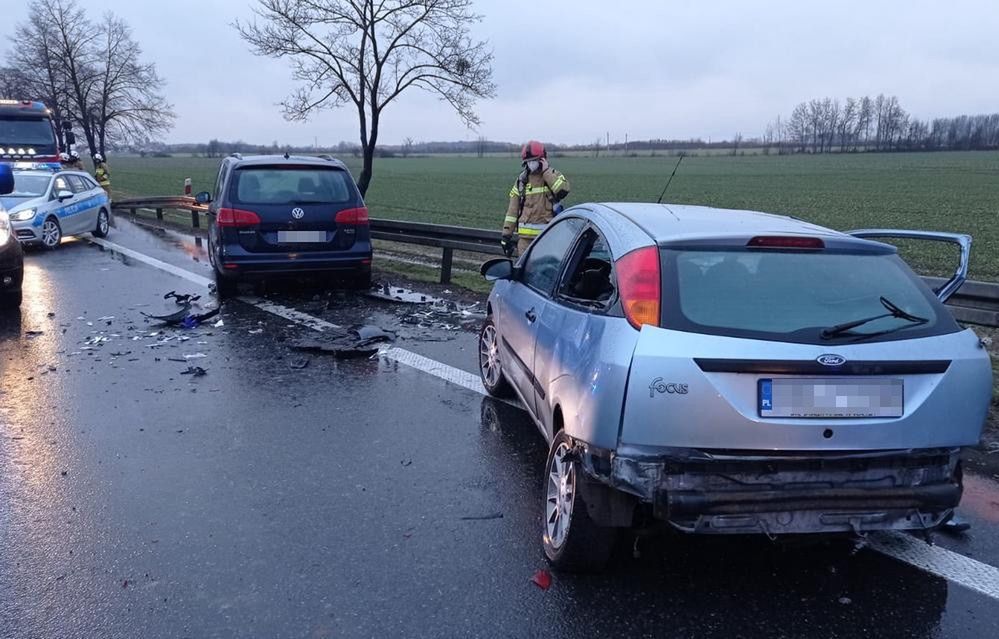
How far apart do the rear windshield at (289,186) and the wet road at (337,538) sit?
139 inches

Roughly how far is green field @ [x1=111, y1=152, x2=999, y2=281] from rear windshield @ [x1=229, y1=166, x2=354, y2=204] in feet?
40.8

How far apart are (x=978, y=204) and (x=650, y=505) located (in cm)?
4114

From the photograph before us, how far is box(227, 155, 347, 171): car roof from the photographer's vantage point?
32.9ft

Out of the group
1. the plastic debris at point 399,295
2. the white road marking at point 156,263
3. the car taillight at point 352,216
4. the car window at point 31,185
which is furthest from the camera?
the car window at point 31,185

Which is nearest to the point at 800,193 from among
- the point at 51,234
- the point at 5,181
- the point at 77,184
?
the point at 77,184

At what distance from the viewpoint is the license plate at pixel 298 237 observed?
9.70 metres

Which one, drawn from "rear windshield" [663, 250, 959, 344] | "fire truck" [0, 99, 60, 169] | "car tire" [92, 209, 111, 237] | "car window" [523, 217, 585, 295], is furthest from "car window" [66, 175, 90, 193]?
"rear windshield" [663, 250, 959, 344]

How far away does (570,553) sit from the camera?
346cm

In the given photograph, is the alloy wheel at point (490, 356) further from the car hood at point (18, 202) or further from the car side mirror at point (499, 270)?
the car hood at point (18, 202)

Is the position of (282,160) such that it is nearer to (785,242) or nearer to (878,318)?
(785,242)

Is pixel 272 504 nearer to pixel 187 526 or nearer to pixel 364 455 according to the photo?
pixel 187 526

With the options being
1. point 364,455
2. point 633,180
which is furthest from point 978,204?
point 364,455

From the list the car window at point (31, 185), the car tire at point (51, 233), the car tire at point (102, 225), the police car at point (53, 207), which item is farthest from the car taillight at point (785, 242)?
the car tire at point (102, 225)

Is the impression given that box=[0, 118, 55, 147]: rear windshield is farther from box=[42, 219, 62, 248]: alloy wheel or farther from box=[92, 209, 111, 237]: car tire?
box=[42, 219, 62, 248]: alloy wheel
